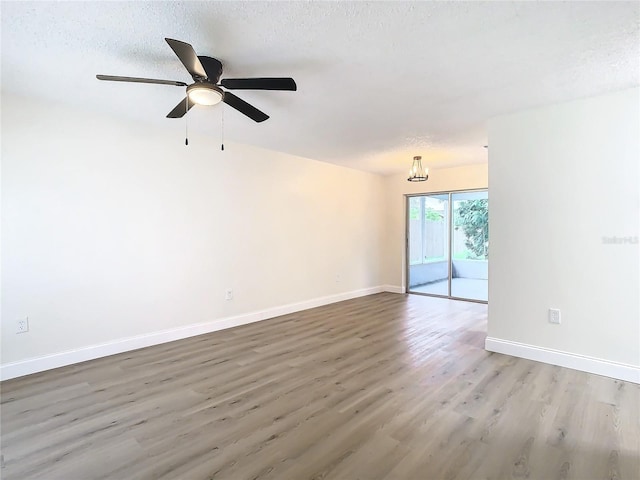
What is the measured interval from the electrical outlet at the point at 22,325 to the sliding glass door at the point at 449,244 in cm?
585

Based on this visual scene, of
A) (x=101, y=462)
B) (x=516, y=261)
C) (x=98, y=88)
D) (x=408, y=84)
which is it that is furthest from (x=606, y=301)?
(x=98, y=88)

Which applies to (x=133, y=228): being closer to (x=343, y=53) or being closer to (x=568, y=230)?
(x=343, y=53)

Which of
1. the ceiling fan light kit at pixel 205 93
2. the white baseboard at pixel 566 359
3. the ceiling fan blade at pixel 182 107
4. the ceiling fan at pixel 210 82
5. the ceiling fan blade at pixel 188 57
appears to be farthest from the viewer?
the white baseboard at pixel 566 359

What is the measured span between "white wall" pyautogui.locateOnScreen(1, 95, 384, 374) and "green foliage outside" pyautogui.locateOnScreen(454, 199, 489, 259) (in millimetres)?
2784

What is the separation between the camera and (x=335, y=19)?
1.90 m

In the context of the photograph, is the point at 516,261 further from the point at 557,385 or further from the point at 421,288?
the point at 421,288

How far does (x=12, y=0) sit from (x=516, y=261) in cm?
416

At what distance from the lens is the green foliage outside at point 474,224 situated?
5.93 m

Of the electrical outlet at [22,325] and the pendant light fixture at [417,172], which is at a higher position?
the pendant light fixture at [417,172]

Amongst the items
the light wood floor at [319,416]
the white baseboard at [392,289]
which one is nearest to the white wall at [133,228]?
the light wood floor at [319,416]

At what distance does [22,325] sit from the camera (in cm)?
296

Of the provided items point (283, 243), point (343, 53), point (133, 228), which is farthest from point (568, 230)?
point (133, 228)

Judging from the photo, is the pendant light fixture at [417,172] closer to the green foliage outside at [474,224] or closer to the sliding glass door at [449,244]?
the sliding glass door at [449,244]

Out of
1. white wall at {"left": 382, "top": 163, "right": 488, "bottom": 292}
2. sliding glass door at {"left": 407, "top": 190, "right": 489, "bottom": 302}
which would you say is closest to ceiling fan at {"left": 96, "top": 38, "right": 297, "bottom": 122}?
sliding glass door at {"left": 407, "top": 190, "right": 489, "bottom": 302}
